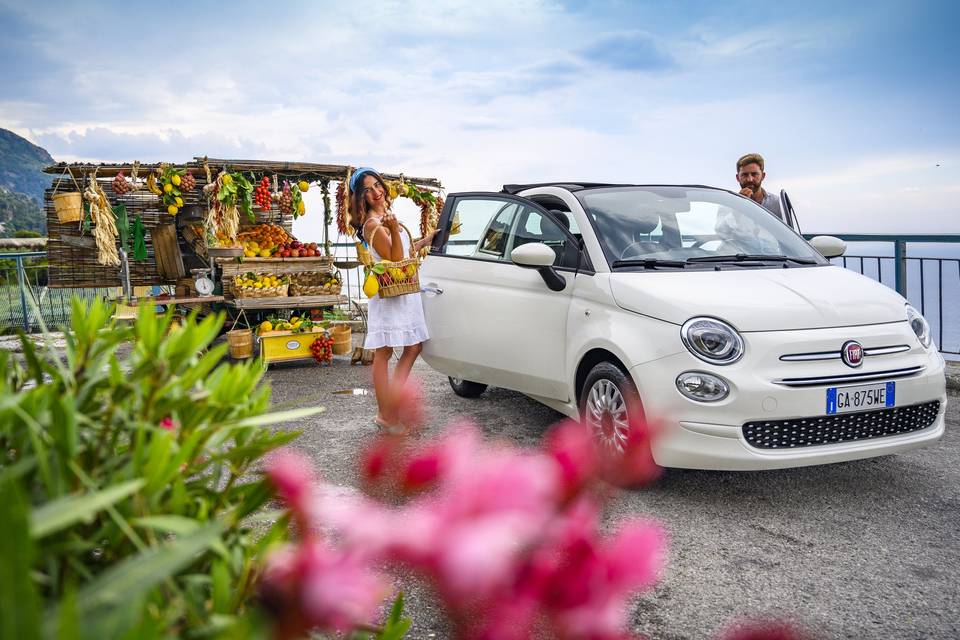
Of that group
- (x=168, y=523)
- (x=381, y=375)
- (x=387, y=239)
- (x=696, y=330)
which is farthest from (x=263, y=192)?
(x=168, y=523)

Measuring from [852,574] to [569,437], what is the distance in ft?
10.6

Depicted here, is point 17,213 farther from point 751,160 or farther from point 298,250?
point 751,160

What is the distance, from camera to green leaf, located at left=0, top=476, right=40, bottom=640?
443 millimetres

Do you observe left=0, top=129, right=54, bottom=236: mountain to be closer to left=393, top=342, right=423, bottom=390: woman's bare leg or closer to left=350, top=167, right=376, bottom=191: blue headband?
left=350, top=167, right=376, bottom=191: blue headband

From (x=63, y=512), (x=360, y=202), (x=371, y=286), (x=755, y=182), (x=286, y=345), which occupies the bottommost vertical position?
(x=286, y=345)

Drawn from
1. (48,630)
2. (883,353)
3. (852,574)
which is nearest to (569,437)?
(48,630)

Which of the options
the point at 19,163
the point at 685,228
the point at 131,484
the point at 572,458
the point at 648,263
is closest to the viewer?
the point at 572,458

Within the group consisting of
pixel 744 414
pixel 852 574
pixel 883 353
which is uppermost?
pixel 883 353

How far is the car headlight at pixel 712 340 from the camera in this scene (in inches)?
150

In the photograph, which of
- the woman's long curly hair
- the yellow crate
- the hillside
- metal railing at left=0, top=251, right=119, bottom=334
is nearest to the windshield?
the woman's long curly hair

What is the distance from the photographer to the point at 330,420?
20.2 ft

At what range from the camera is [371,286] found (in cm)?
531

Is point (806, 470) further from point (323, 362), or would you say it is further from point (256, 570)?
point (323, 362)

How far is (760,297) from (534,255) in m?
1.35
